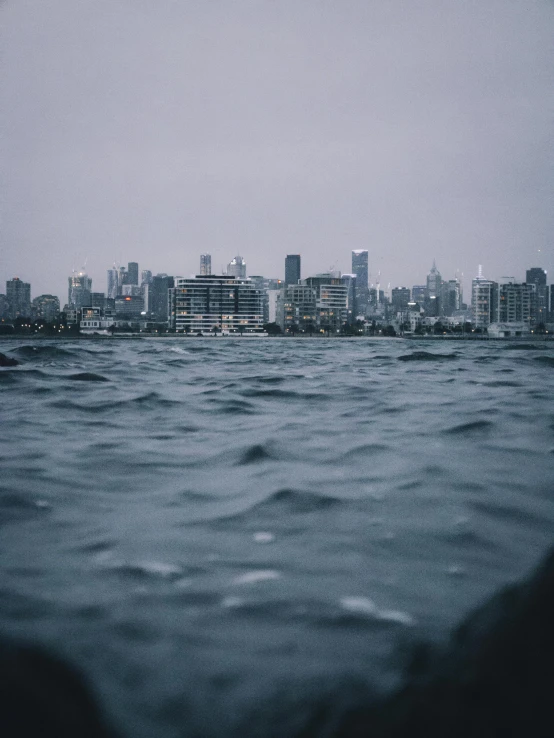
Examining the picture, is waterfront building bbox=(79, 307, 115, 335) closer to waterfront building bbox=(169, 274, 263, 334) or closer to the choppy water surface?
waterfront building bbox=(169, 274, 263, 334)

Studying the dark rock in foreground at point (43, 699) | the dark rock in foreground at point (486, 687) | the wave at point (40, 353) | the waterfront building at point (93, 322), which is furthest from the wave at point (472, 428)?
the waterfront building at point (93, 322)

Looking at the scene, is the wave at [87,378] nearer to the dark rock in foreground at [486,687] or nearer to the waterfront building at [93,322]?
the dark rock in foreground at [486,687]

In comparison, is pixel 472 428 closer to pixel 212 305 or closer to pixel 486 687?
pixel 486 687

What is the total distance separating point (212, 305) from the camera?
181375mm

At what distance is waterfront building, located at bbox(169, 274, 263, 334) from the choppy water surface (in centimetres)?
17178

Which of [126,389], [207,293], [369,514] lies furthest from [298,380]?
[207,293]

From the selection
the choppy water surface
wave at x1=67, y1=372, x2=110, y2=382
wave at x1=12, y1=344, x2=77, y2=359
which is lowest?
the choppy water surface

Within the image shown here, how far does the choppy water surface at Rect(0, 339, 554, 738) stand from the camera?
2.65 metres

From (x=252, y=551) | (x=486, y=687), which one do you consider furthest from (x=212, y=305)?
(x=486, y=687)

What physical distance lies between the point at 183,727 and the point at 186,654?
19.8 inches

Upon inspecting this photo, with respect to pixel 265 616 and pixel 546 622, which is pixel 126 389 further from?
pixel 546 622

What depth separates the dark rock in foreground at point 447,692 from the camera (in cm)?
194

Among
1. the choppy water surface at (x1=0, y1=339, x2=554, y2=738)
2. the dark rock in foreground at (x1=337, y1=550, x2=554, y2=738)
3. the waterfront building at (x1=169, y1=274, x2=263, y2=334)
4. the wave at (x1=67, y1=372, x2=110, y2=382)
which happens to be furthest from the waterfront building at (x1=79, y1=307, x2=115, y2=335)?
the dark rock in foreground at (x1=337, y1=550, x2=554, y2=738)

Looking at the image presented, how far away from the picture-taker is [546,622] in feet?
7.41
